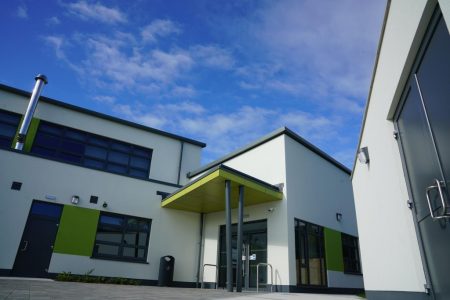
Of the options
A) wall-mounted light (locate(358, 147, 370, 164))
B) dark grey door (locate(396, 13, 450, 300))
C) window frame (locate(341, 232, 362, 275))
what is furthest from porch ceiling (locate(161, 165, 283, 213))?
dark grey door (locate(396, 13, 450, 300))

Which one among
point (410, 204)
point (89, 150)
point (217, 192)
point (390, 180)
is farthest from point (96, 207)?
point (410, 204)

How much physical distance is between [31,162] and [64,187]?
1.33 meters

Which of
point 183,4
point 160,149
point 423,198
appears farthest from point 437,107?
point 160,149

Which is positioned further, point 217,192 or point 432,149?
point 217,192

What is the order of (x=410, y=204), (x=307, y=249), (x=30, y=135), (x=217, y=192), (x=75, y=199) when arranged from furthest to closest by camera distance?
(x=30, y=135)
(x=75, y=199)
(x=307, y=249)
(x=217, y=192)
(x=410, y=204)

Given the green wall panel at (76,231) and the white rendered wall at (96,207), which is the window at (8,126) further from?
the green wall panel at (76,231)

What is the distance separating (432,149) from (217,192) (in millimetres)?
7674

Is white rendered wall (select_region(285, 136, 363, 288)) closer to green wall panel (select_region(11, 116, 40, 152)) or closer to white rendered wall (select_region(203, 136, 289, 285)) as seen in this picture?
white rendered wall (select_region(203, 136, 289, 285))

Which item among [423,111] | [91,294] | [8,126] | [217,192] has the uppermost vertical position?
[8,126]

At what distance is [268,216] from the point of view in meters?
10.1

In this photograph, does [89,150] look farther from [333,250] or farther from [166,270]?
[333,250]

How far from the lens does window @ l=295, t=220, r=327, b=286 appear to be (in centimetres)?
950

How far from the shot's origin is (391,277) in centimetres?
390

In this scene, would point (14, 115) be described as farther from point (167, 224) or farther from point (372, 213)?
point (372, 213)
